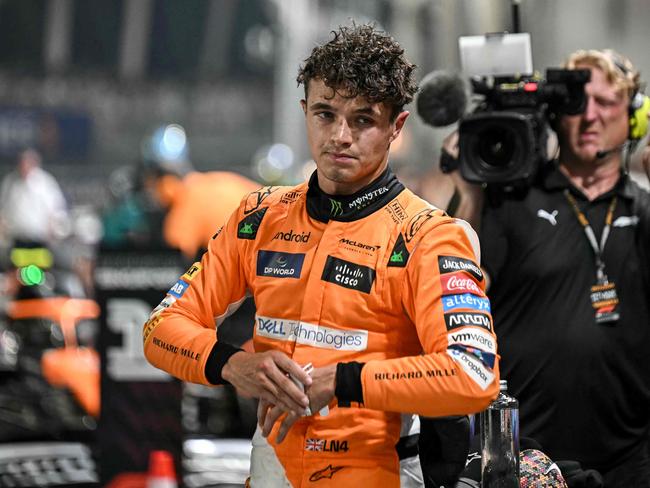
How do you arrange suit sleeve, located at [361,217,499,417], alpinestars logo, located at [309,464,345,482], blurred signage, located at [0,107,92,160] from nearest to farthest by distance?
1. suit sleeve, located at [361,217,499,417]
2. alpinestars logo, located at [309,464,345,482]
3. blurred signage, located at [0,107,92,160]

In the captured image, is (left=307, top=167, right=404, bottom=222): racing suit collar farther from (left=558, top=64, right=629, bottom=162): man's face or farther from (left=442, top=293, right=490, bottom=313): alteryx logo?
(left=558, top=64, right=629, bottom=162): man's face

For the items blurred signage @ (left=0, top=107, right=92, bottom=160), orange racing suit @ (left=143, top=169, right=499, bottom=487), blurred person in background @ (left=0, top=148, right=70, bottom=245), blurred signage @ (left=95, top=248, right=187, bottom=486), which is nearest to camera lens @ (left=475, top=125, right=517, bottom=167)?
orange racing suit @ (left=143, top=169, right=499, bottom=487)

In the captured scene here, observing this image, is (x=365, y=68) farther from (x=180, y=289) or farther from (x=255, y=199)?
(x=180, y=289)

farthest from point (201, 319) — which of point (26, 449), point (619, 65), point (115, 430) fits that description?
point (26, 449)

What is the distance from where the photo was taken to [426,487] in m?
3.16

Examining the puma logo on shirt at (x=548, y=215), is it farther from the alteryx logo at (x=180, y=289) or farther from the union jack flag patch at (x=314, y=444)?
the union jack flag patch at (x=314, y=444)

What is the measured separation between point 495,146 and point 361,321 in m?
1.59

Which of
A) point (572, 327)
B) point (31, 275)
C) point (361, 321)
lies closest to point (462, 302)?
point (361, 321)

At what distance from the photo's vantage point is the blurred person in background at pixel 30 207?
55.1 feet

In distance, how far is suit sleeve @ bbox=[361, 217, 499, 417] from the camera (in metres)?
2.75

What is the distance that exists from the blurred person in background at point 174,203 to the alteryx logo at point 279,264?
4.11m

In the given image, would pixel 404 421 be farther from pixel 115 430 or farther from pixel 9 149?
pixel 9 149

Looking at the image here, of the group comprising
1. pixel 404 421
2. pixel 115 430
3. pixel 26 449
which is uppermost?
pixel 404 421

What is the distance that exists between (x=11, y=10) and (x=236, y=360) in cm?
2257
